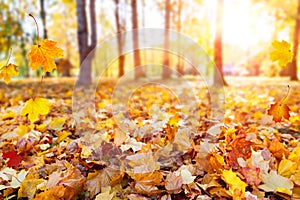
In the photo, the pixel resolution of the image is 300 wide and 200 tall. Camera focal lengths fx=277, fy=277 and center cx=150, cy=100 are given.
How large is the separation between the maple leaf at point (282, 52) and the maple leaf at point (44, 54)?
1152mm

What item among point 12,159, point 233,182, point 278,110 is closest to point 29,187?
point 12,159

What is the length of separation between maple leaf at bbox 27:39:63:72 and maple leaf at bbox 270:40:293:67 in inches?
45.3

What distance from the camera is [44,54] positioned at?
1.21 meters

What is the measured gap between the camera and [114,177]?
117cm

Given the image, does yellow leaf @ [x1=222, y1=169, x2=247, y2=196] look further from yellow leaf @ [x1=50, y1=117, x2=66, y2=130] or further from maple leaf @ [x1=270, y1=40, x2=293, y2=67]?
yellow leaf @ [x1=50, y1=117, x2=66, y2=130]

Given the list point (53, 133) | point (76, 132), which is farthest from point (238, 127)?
Result: point (53, 133)

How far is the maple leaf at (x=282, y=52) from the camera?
1.54 metres

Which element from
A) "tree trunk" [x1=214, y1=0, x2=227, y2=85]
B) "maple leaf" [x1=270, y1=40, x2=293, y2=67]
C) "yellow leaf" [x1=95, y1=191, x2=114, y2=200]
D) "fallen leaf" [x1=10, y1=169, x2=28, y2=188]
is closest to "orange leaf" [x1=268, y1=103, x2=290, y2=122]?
"maple leaf" [x1=270, y1=40, x2=293, y2=67]

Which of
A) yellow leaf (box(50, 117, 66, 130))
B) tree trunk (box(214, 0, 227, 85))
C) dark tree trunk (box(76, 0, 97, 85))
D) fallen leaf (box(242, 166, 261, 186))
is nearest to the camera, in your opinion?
fallen leaf (box(242, 166, 261, 186))

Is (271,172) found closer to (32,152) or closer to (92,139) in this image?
(92,139)

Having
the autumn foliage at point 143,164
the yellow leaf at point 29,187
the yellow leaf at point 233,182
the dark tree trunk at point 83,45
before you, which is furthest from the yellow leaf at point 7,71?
the dark tree trunk at point 83,45

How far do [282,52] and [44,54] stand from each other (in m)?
1.25

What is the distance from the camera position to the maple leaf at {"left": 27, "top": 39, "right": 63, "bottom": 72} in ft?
3.90

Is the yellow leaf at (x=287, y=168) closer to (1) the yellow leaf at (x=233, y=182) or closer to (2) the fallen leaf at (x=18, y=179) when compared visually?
(1) the yellow leaf at (x=233, y=182)
